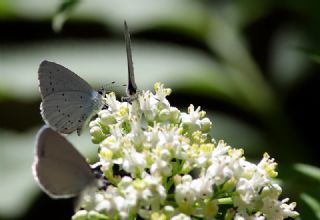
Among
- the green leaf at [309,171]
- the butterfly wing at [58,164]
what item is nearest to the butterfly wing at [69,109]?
the butterfly wing at [58,164]

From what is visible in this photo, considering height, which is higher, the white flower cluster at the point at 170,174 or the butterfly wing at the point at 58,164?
the white flower cluster at the point at 170,174

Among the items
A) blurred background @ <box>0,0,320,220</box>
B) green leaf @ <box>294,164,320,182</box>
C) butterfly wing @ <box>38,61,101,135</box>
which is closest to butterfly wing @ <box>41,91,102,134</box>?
butterfly wing @ <box>38,61,101,135</box>

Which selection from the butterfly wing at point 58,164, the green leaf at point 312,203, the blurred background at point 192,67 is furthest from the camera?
the blurred background at point 192,67

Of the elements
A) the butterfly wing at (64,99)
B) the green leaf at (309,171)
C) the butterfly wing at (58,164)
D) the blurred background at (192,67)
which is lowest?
the butterfly wing at (58,164)

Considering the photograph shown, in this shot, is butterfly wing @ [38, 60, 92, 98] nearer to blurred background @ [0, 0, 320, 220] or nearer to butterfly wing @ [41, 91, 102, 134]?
butterfly wing @ [41, 91, 102, 134]

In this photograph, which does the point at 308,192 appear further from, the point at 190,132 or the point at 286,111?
the point at 286,111

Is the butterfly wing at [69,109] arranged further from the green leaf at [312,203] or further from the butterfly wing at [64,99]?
the green leaf at [312,203]

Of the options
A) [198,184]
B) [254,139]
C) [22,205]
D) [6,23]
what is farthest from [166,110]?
[6,23]
